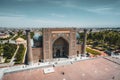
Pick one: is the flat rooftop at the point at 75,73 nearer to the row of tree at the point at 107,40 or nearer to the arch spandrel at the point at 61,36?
the arch spandrel at the point at 61,36

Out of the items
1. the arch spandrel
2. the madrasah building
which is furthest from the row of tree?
the arch spandrel

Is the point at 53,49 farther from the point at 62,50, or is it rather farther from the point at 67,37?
the point at 67,37

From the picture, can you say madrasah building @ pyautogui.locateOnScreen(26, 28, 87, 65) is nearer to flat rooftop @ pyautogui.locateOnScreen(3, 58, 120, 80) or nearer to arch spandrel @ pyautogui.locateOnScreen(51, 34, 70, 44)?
arch spandrel @ pyautogui.locateOnScreen(51, 34, 70, 44)

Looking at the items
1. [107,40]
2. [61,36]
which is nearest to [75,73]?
[61,36]

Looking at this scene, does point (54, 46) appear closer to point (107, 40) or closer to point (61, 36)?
point (61, 36)

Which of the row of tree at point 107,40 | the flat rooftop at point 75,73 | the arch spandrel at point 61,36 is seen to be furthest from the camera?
the row of tree at point 107,40

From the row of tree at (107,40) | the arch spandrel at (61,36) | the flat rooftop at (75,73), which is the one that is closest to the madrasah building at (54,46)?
the arch spandrel at (61,36)
